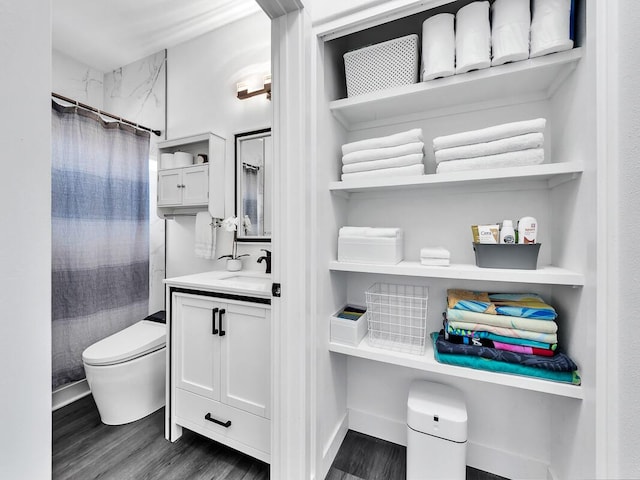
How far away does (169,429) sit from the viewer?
1.53m

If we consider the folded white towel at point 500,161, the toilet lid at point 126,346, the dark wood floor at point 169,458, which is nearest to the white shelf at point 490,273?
the folded white towel at point 500,161

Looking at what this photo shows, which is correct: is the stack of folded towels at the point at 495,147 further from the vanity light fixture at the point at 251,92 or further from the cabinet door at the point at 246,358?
the vanity light fixture at the point at 251,92

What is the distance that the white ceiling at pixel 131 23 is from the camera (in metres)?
1.83

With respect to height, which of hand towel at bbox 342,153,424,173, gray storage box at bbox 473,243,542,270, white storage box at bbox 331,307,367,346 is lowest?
white storage box at bbox 331,307,367,346

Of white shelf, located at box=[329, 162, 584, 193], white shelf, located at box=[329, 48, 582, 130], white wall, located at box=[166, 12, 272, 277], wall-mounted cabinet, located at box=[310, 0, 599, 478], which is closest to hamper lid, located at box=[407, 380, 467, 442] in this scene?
wall-mounted cabinet, located at box=[310, 0, 599, 478]

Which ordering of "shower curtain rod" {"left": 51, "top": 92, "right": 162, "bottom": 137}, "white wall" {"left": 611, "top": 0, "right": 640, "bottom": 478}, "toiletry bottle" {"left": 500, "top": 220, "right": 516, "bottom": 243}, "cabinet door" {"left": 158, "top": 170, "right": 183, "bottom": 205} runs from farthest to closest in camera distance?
"cabinet door" {"left": 158, "top": 170, "right": 183, "bottom": 205} < "shower curtain rod" {"left": 51, "top": 92, "right": 162, "bottom": 137} < "toiletry bottle" {"left": 500, "top": 220, "right": 516, "bottom": 243} < "white wall" {"left": 611, "top": 0, "right": 640, "bottom": 478}

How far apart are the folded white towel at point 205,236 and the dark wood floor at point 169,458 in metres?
1.04

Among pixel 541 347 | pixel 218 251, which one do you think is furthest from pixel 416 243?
pixel 218 251

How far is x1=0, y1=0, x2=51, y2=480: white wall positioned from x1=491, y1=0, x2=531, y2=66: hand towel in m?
1.22

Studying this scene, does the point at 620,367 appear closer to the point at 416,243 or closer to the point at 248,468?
the point at 416,243

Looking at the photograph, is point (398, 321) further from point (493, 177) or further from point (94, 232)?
point (94, 232)

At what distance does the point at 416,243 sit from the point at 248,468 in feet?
4.43

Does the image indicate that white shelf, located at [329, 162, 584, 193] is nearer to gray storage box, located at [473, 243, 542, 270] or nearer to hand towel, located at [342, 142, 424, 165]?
hand towel, located at [342, 142, 424, 165]

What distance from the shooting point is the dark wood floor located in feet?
4.32
